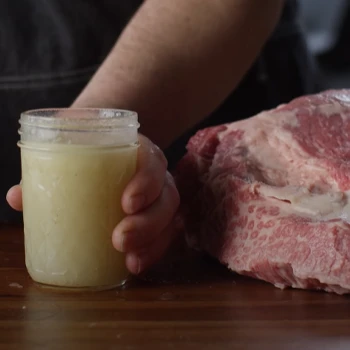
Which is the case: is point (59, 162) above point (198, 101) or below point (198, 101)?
above

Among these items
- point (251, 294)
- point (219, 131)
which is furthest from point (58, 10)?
point (251, 294)

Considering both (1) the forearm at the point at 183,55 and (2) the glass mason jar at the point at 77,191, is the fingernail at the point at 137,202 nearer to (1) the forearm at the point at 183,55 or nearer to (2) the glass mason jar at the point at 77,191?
(2) the glass mason jar at the point at 77,191

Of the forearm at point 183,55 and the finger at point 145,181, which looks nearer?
the finger at point 145,181

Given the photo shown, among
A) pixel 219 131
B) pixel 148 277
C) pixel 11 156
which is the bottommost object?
pixel 11 156

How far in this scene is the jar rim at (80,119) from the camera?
3.27ft

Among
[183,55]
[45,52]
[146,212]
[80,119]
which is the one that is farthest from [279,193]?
[45,52]

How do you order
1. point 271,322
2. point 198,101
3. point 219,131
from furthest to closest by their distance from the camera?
point 198,101 → point 219,131 → point 271,322

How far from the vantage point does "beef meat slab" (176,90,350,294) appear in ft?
3.30

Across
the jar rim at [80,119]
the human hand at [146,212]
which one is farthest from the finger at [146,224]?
the jar rim at [80,119]

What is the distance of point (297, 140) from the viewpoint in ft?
3.92

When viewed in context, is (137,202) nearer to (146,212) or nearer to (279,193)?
(146,212)

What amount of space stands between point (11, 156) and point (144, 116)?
44cm

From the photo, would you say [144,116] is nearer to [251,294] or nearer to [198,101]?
[198,101]

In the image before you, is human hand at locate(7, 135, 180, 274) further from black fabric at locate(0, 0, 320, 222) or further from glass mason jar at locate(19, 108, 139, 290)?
black fabric at locate(0, 0, 320, 222)
